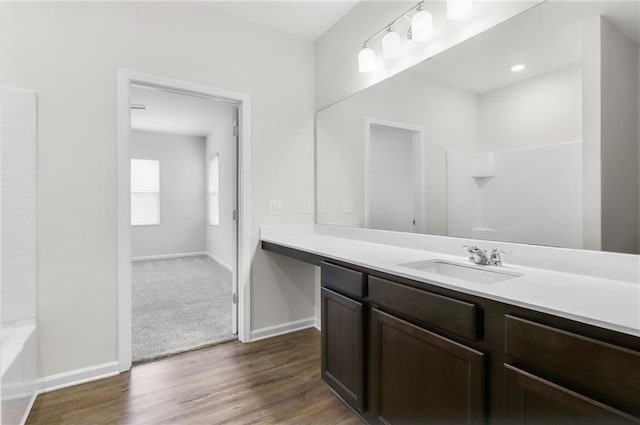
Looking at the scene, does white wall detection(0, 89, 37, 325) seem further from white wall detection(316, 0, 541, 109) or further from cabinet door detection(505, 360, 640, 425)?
cabinet door detection(505, 360, 640, 425)

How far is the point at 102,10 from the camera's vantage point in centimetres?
209

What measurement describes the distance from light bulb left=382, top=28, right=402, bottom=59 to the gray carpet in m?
2.52

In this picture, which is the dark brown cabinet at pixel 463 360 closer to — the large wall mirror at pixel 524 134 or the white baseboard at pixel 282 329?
the large wall mirror at pixel 524 134

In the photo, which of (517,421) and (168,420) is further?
(168,420)

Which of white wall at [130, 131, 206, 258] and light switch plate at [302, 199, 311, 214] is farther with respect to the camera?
white wall at [130, 131, 206, 258]

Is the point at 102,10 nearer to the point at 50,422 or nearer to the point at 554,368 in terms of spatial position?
the point at 50,422

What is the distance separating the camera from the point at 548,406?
0.89 metres

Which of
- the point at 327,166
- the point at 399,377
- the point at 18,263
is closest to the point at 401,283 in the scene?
the point at 399,377

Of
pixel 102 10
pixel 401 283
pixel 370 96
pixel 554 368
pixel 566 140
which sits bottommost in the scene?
pixel 554 368

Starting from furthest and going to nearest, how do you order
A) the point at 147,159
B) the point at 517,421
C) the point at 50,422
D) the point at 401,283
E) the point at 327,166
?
the point at 147,159
the point at 327,166
the point at 50,422
the point at 401,283
the point at 517,421

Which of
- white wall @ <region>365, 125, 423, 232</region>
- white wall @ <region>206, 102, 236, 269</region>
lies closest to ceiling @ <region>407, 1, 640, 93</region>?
white wall @ <region>365, 125, 423, 232</region>

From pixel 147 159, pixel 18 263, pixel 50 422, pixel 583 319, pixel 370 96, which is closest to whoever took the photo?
pixel 583 319

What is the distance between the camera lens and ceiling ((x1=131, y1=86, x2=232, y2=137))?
4.38 meters

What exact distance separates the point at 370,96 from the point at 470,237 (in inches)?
49.8
